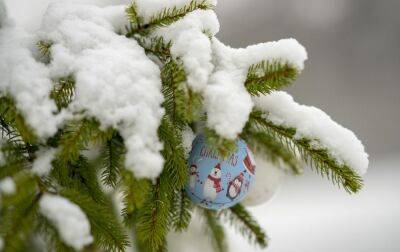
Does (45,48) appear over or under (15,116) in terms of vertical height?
over

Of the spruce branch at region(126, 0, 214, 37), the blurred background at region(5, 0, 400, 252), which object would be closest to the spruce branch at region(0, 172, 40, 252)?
the spruce branch at region(126, 0, 214, 37)

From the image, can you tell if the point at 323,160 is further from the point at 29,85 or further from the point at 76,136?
the point at 29,85

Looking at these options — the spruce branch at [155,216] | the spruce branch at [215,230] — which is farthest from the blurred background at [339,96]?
the spruce branch at [155,216]

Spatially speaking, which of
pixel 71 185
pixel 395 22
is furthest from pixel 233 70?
pixel 395 22

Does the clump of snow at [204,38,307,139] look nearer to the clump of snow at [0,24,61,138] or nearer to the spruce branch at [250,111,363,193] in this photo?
the spruce branch at [250,111,363,193]

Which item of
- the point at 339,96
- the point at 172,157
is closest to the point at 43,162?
the point at 172,157

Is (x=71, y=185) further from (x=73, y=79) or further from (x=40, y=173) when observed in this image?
(x=73, y=79)

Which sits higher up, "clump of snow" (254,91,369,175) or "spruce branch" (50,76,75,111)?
"clump of snow" (254,91,369,175)
